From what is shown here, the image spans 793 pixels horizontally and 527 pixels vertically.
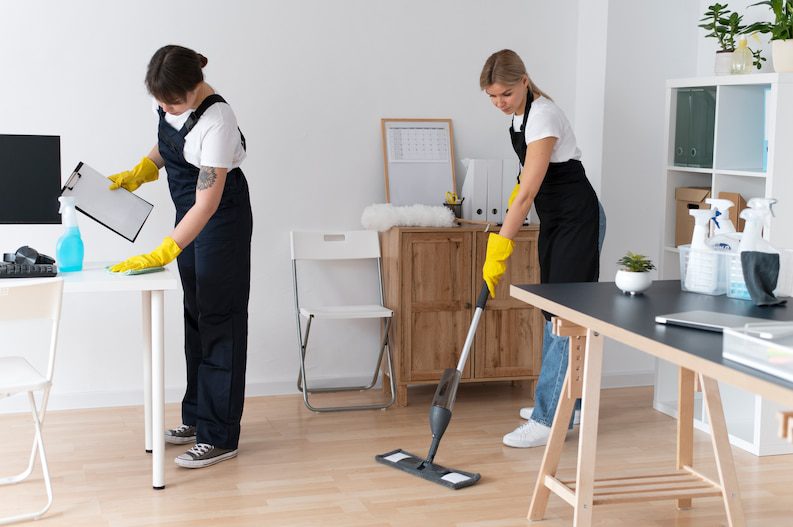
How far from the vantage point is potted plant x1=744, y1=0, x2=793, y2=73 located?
12.8 feet

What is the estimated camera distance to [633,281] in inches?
109

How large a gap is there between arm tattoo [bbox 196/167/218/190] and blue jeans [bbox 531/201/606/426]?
1568mm

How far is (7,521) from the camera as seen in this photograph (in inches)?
119

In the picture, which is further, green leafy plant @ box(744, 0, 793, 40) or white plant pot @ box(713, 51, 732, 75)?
white plant pot @ box(713, 51, 732, 75)

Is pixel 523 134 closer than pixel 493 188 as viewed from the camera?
Yes

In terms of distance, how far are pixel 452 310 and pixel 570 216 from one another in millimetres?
985

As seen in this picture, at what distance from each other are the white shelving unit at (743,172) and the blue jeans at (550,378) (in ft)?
2.21

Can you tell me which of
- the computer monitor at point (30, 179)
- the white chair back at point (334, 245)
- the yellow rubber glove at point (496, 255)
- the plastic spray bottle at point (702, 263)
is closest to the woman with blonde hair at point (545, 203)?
the yellow rubber glove at point (496, 255)

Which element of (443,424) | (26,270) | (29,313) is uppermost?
(26,270)

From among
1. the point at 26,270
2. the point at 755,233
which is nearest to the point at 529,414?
the point at 755,233

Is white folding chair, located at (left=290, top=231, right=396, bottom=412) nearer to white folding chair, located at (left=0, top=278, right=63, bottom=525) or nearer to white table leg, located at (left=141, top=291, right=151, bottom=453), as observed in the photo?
white table leg, located at (left=141, top=291, right=151, bottom=453)

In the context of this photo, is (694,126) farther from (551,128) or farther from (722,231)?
(722,231)

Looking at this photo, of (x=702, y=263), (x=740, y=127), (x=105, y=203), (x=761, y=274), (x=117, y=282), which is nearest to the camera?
(x=761, y=274)

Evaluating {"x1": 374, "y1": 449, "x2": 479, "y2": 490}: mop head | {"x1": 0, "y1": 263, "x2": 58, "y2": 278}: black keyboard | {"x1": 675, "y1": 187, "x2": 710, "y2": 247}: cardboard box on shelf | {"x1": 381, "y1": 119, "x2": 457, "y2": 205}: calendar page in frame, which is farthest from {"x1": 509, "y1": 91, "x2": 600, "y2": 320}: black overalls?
{"x1": 0, "y1": 263, "x2": 58, "y2": 278}: black keyboard
